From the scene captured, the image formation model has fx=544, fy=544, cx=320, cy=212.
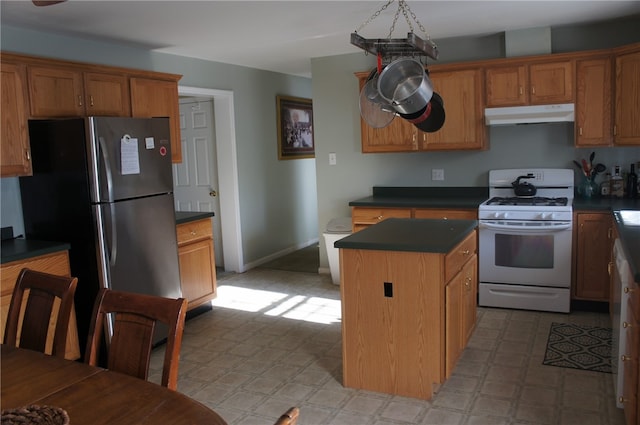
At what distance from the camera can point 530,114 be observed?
4379 mm

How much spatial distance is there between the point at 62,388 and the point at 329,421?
1.53 metres

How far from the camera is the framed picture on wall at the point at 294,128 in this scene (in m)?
6.72

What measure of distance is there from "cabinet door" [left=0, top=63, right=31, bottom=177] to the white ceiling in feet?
1.30

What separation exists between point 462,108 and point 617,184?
141 centimetres

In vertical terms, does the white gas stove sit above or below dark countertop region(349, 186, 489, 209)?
below

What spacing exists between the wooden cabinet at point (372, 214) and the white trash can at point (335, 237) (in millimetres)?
254

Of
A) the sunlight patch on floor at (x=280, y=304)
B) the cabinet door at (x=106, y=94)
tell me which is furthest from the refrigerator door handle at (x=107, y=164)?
the sunlight patch on floor at (x=280, y=304)

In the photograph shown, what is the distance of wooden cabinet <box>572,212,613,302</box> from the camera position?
409 centimetres

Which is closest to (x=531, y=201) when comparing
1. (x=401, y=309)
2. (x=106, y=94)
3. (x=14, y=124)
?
(x=401, y=309)

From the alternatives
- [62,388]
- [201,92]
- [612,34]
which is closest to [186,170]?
[201,92]

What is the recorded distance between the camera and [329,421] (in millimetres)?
2770

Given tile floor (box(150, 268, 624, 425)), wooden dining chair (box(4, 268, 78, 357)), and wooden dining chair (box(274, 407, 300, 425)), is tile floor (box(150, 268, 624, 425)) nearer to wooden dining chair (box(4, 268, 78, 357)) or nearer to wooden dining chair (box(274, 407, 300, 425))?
wooden dining chair (box(4, 268, 78, 357))

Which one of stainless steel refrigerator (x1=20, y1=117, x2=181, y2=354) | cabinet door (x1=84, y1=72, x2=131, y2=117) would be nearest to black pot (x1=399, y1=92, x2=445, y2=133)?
stainless steel refrigerator (x1=20, y1=117, x2=181, y2=354)

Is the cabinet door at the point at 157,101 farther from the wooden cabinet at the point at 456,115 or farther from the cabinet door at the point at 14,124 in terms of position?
the wooden cabinet at the point at 456,115
